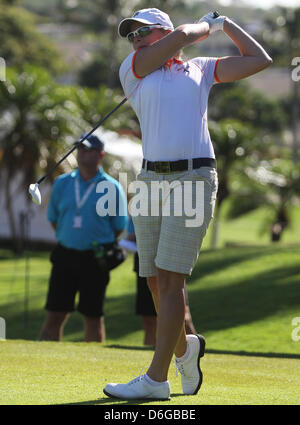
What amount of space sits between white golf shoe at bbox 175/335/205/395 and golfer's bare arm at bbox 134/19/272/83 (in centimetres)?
143

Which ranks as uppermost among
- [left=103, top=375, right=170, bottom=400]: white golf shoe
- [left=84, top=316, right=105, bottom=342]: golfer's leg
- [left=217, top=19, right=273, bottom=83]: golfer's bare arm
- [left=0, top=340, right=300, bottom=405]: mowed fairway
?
[left=217, top=19, right=273, bottom=83]: golfer's bare arm

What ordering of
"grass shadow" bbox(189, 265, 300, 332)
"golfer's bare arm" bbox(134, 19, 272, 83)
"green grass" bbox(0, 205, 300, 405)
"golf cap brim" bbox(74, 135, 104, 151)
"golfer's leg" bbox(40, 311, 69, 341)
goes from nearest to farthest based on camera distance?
"golfer's bare arm" bbox(134, 19, 272, 83) < "green grass" bbox(0, 205, 300, 405) < "golfer's leg" bbox(40, 311, 69, 341) < "golf cap brim" bbox(74, 135, 104, 151) < "grass shadow" bbox(189, 265, 300, 332)

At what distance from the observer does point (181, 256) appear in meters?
4.55

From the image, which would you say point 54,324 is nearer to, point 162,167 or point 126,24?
point 162,167

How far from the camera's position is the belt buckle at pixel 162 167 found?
4.55 m

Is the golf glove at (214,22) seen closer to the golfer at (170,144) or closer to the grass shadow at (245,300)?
the golfer at (170,144)

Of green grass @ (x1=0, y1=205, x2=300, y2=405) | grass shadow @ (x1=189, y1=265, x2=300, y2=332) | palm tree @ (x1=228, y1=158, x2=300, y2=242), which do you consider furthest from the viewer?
palm tree @ (x1=228, y1=158, x2=300, y2=242)

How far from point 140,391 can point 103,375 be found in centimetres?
88

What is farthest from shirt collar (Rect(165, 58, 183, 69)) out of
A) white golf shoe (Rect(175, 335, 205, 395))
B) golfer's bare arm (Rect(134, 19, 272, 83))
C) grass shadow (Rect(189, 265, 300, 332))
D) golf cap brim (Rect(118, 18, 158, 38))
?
grass shadow (Rect(189, 265, 300, 332))

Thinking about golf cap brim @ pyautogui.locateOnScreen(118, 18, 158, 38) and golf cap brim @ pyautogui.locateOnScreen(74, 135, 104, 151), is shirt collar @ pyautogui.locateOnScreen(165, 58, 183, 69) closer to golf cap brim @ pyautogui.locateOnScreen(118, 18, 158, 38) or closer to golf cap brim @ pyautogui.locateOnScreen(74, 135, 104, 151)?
golf cap brim @ pyautogui.locateOnScreen(118, 18, 158, 38)

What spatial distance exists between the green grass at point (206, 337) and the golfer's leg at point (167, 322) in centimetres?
Answer: 20

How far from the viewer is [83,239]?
856cm

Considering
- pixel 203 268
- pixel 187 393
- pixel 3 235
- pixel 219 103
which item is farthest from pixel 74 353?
pixel 219 103

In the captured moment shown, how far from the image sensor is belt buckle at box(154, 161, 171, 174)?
14.9 feet
